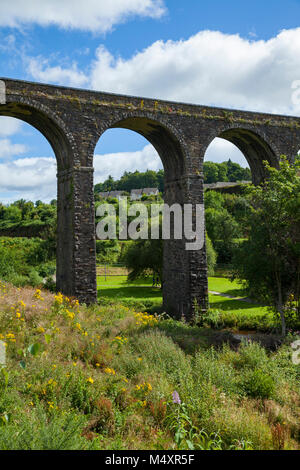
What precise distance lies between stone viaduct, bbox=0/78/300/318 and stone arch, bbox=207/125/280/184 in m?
0.04

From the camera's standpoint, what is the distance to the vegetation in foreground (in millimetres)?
4883

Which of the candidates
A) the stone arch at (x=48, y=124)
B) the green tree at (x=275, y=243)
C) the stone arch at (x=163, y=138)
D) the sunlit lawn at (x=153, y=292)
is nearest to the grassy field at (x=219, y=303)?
the sunlit lawn at (x=153, y=292)

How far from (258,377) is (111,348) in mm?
3057

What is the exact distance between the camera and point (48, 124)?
13.9m

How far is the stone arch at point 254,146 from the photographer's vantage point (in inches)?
675

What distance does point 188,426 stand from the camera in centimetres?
573

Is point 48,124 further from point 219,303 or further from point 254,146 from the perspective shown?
point 219,303

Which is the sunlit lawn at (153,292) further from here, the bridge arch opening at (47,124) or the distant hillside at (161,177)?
A: the distant hillside at (161,177)

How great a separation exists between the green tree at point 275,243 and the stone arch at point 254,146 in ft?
17.5

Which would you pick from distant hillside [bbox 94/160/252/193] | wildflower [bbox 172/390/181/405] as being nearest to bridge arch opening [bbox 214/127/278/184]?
wildflower [bbox 172/390/181/405]

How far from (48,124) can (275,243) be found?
8846 mm

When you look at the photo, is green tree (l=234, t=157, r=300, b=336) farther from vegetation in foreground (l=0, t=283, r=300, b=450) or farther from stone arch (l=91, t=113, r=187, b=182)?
stone arch (l=91, t=113, r=187, b=182)
